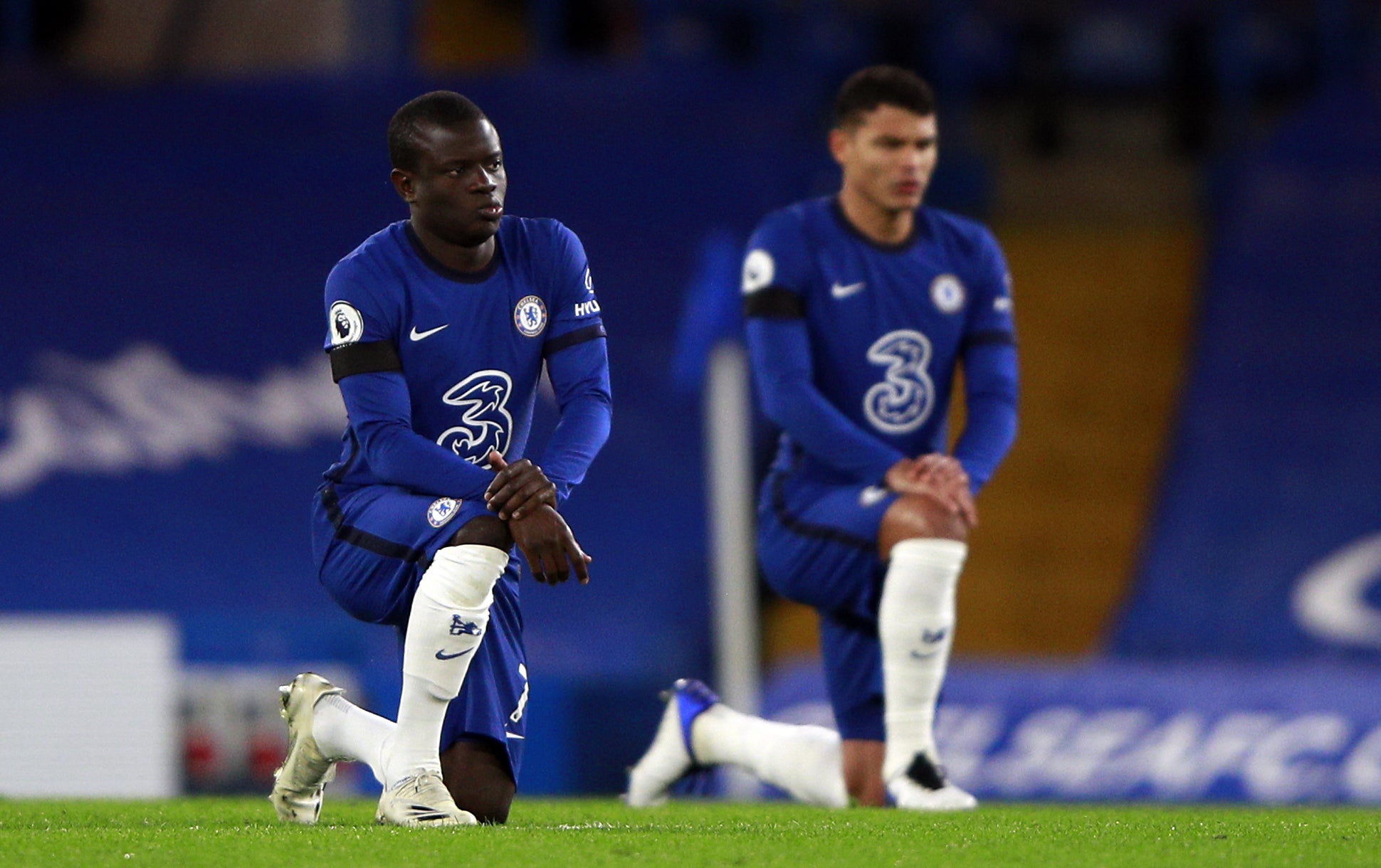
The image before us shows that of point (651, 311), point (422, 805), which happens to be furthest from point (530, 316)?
point (651, 311)

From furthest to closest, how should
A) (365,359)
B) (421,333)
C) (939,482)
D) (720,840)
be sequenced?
(939,482) < (421,333) < (365,359) < (720,840)

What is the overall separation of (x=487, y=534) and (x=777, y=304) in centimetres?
180

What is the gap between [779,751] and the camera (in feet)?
19.8

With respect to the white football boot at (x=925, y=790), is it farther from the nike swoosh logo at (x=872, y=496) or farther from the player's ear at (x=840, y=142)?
the player's ear at (x=840, y=142)

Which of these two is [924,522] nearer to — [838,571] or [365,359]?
[838,571]

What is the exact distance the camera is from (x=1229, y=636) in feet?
39.2

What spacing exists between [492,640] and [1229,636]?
313 inches

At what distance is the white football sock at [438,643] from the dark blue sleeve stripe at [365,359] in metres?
0.46

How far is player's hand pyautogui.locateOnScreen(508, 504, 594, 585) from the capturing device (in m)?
4.29

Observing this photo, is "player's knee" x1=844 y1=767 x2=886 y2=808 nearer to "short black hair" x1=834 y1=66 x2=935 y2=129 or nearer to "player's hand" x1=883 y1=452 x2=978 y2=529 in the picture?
"player's hand" x1=883 y1=452 x2=978 y2=529

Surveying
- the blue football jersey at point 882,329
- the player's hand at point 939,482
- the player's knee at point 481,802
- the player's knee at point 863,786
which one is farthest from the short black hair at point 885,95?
the player's knee at point 481,802

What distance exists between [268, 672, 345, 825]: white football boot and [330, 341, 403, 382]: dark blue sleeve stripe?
714 millimetres

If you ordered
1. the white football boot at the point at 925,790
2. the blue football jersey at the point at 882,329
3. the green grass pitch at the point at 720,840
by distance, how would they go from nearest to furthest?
1. the green grass pitch at the point at 720,840
2. the white football boot at the point at 925,790
3. the blue football jersey at the point at 882,329

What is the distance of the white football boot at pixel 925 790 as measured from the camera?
5375 mm
